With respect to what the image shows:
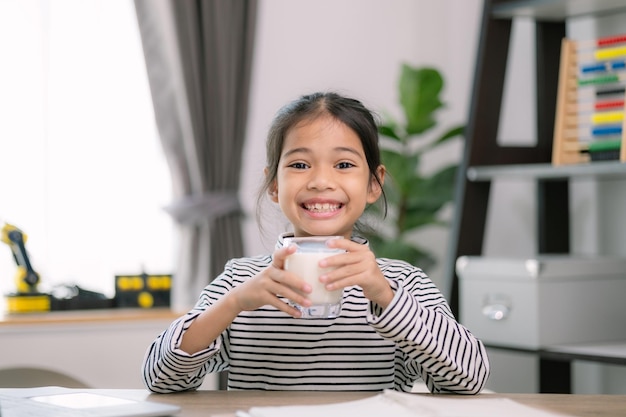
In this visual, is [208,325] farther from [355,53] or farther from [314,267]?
[355,53]

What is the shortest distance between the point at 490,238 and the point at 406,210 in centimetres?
36

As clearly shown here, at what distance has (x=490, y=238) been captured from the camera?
3.72 meters

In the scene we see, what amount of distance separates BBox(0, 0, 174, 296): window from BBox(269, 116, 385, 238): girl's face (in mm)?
2008

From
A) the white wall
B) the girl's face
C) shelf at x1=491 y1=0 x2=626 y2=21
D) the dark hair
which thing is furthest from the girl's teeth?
the white wall

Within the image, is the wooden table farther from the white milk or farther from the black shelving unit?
the black shelving unit

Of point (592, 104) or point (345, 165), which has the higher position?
point (592, 104)

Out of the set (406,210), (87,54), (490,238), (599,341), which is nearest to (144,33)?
(87,54)

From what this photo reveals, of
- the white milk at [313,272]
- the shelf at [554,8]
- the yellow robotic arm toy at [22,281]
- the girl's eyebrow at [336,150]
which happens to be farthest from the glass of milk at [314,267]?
the yellow robotic arm toy at [22,281]

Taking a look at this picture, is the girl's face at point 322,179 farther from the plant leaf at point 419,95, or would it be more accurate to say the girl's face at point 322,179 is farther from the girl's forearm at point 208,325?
the plant leaf at point 419,95

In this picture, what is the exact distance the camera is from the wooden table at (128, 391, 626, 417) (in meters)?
1.15

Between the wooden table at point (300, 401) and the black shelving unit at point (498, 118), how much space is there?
1.59m

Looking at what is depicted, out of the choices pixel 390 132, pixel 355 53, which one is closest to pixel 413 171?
pixel 390 132

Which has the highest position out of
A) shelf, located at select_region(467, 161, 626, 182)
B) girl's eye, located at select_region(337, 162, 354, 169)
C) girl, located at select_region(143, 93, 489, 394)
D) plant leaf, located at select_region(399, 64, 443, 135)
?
plant leaf, located at select_region(399, 64, 443, 135)

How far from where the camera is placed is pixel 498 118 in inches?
115
